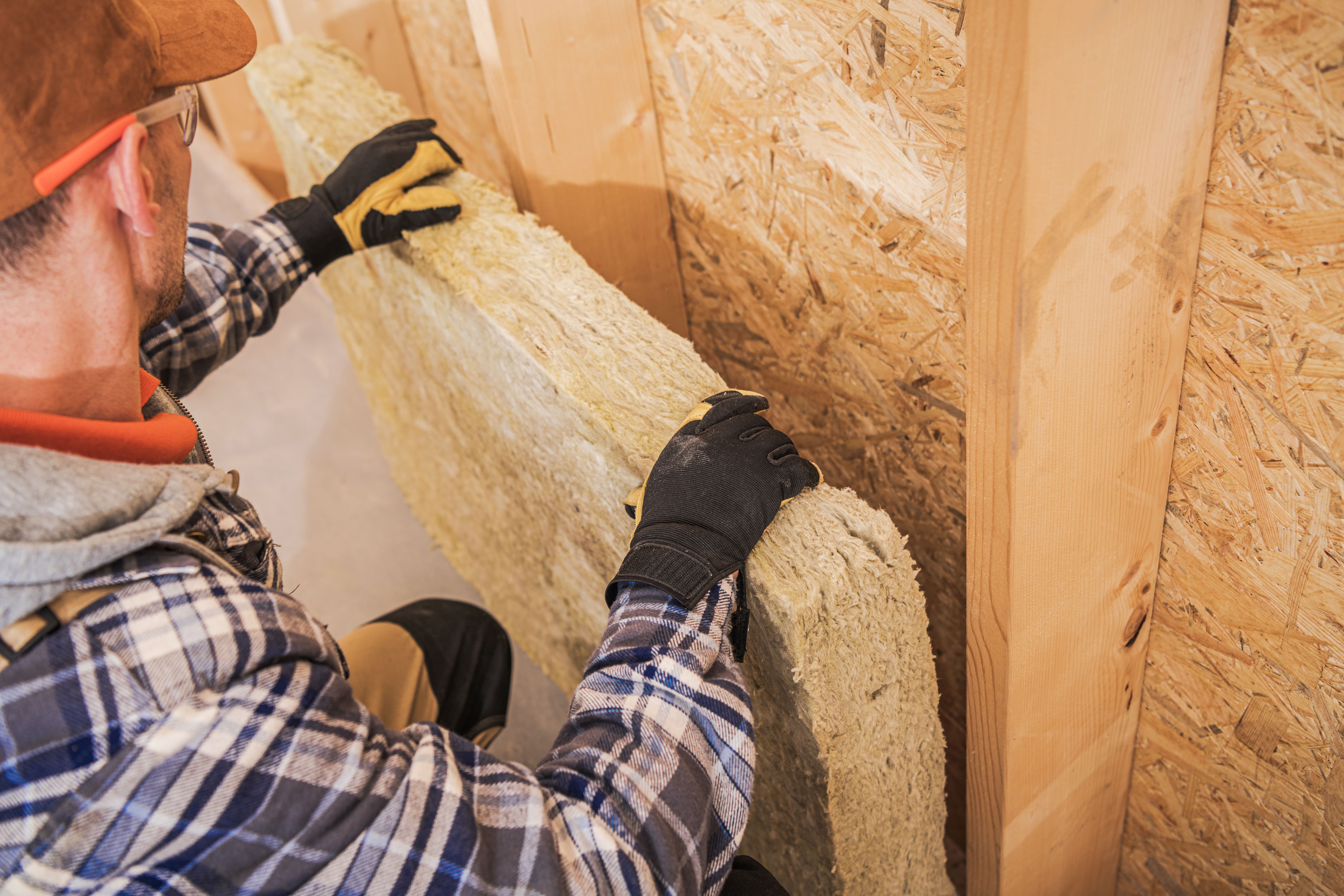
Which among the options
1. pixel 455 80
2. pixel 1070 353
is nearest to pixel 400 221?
pixel 455 80

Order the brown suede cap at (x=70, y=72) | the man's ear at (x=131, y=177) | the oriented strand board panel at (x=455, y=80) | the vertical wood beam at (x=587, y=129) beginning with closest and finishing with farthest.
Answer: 1. the brown suede cap at (x=70, y=72)
2. the man's ear at (x=131, y=177)
3. the vertical wood beam at (x=587, y=129)
4. the oriented strand board panel at (x=455, y=80)

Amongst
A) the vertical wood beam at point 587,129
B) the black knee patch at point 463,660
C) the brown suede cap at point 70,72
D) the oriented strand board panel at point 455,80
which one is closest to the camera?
the brown suede cap at point 70,72

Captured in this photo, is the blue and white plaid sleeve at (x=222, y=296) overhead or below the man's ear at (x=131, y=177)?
below

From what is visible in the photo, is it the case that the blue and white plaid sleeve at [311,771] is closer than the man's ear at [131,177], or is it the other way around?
the blue and white plaid sleeve at [311,771]

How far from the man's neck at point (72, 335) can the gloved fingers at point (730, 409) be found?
748 mm

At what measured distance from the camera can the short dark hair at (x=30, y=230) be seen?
0.99m

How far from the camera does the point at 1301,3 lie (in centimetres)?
76

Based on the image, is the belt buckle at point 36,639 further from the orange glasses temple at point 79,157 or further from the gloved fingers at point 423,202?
the gloved fingers at point 423,202

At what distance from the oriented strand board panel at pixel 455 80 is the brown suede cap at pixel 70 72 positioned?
930 millimetres

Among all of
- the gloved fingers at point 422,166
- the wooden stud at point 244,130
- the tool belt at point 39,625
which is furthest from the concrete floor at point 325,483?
the tool belt at point 39,625

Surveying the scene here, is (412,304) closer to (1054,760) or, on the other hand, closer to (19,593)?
(19,593)

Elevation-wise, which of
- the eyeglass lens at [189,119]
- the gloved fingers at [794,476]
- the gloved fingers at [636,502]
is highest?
the eyeglass lens at [189,119]

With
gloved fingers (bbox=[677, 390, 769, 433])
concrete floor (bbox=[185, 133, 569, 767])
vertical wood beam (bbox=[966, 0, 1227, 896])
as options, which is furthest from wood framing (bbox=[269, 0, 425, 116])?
vertical wood beam (bbox=[966, 0, 1227, 896])

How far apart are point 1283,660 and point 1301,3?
0.78 m
